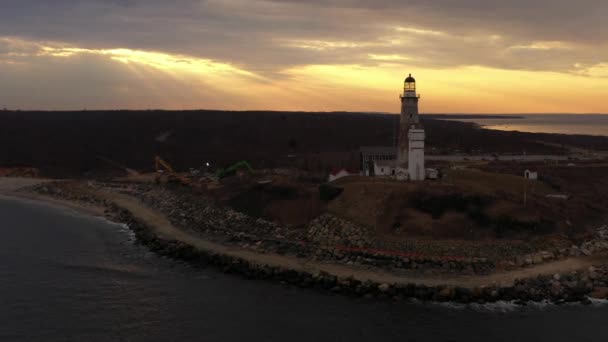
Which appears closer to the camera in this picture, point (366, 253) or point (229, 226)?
point (366, 253)

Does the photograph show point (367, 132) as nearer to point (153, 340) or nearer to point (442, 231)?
point (442, 231)

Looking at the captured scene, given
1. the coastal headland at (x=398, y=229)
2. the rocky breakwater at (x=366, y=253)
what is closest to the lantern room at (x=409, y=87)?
the coastal headland at (x=398, y=229)

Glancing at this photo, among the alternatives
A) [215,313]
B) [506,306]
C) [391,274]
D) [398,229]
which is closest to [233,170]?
[398,229]

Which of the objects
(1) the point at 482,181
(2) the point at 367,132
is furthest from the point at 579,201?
(2) the point at 367,132

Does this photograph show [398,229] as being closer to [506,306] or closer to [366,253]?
[366,253]

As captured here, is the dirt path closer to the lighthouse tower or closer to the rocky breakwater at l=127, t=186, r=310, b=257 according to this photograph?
the rocky breakwater at l=127, t=186, r=310, b=257

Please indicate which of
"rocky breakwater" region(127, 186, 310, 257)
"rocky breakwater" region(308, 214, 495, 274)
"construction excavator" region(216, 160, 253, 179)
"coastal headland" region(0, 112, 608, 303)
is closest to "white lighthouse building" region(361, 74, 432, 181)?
"coastal headland" region(0, 112, 608, 303)

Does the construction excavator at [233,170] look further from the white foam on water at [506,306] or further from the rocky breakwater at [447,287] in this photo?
the white foam on water at [506,306]
